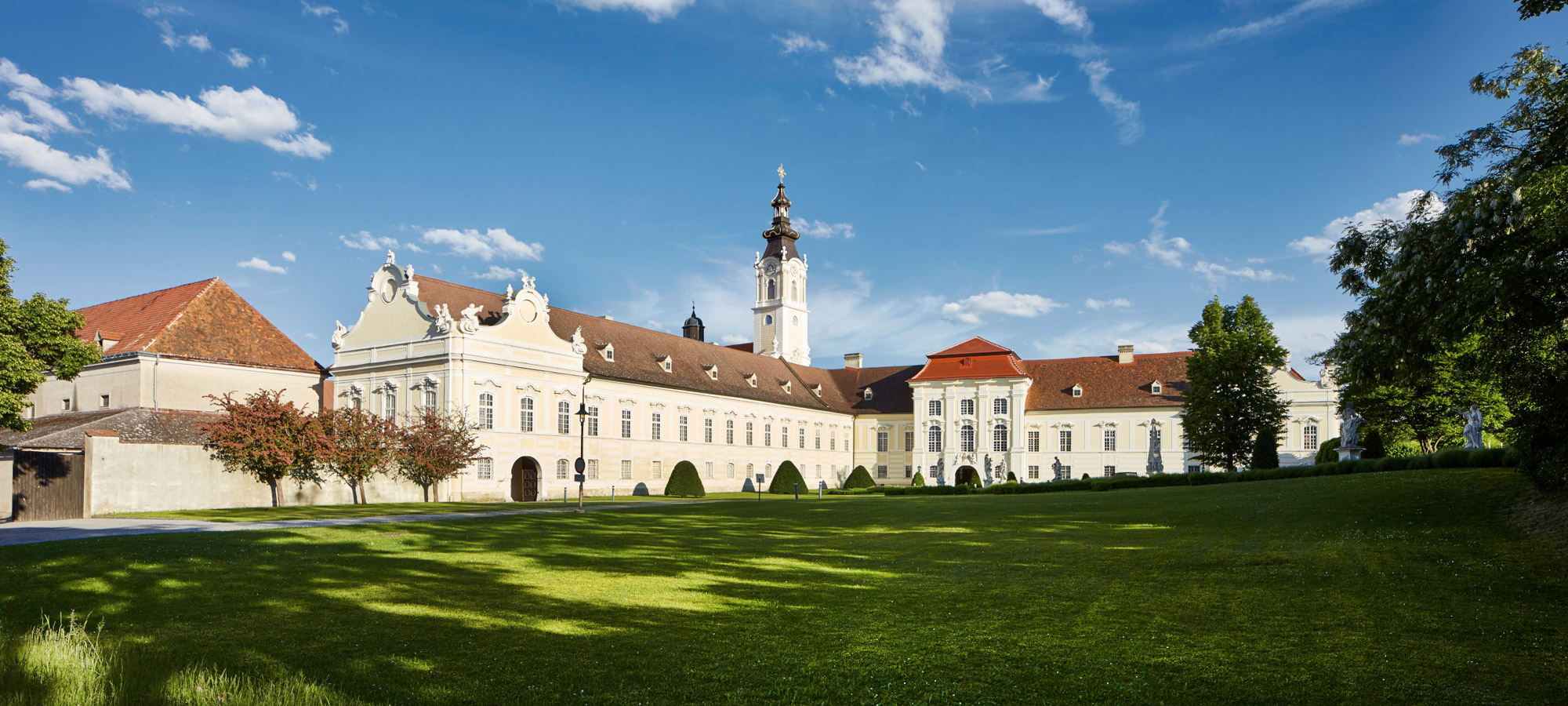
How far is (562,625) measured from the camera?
938 centimetres

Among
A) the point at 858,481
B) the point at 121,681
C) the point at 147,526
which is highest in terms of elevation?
the point at 121,681

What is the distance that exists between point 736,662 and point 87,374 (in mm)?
45510

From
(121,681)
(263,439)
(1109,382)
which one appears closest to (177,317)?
(263,439)

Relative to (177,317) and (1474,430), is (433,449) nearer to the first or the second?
(177,317)

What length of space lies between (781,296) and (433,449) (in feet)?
169

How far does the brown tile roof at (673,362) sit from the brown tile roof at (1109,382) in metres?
16.2

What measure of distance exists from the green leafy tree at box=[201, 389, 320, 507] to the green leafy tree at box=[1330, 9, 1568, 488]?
34.9 m

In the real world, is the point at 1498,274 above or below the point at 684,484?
above

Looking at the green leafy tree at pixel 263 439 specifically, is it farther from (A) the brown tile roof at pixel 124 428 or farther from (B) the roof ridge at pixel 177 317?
(B) the roof ridge at pixel 177 317

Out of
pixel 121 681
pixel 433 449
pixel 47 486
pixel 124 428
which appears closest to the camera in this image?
pixel 121 681

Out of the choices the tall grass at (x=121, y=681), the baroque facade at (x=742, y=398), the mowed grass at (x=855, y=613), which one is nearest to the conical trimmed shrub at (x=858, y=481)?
the baroque facade at (x=742, y=398)

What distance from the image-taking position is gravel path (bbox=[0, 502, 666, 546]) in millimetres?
19766

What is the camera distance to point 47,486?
100.0 ft

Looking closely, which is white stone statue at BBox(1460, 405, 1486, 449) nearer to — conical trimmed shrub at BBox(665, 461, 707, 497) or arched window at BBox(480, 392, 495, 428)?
conical trimmed shrub at BBox(665, 461, 707, 497)
